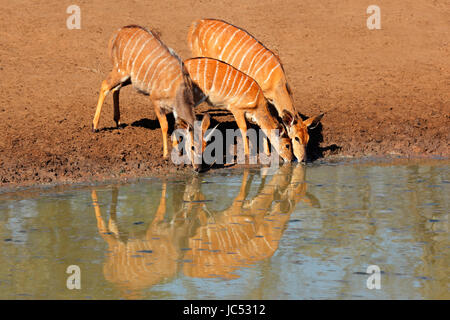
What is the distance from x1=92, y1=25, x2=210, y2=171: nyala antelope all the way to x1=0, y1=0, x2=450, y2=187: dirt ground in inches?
16.9

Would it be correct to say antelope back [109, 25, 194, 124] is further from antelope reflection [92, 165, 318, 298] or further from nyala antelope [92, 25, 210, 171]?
antelope reflection [92, 165, 318, 298]

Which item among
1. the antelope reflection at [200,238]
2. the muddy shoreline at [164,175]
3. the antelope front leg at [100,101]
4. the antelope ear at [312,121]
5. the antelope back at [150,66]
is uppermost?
the antelope back at [150,66]

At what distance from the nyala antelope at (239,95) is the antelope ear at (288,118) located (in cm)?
10

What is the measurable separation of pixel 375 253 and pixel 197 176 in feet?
11.1

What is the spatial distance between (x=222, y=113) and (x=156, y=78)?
206cm

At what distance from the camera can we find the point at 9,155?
938 centimetres

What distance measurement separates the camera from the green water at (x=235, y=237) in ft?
18.0

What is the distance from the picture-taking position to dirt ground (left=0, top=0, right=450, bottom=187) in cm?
974

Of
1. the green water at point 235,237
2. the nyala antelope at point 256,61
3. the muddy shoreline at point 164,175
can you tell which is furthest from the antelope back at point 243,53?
the green water at point 235,237

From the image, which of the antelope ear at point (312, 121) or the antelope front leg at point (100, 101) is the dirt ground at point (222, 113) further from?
the antelope ear at point (312, 121)

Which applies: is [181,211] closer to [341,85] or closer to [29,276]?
[29,276]

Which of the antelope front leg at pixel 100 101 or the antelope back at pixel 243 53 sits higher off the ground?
the antelope back at pixel 243 53

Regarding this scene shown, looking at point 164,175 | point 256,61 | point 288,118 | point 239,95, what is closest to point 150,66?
point 239,95

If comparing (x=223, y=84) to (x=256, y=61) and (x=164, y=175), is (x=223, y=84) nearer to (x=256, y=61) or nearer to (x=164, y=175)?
(x=256, y=61)
